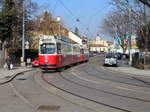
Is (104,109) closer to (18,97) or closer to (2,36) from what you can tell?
(18,97)

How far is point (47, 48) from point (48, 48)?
0.09 metres

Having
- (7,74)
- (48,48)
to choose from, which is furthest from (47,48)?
(7,74)

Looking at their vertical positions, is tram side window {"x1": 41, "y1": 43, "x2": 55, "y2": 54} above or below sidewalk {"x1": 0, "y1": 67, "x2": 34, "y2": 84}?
above

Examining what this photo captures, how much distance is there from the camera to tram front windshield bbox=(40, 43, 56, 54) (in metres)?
24.5

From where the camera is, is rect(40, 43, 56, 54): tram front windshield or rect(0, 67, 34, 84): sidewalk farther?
rect(40, 43, 56, 54): tram front windshield

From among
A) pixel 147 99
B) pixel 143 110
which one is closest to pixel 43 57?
pixel 147 99

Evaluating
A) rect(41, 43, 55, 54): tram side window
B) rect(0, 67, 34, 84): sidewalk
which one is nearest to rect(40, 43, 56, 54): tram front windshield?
rect(41, 43, 55, 54): tram side window

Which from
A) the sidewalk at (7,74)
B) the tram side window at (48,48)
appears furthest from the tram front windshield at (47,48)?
the sidewalk at (7,74)

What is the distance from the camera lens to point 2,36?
117 ft

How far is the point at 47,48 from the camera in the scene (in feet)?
80.9

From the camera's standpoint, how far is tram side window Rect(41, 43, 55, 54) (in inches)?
965

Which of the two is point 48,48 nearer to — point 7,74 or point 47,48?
point 47,48

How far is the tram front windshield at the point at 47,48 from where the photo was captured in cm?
2452

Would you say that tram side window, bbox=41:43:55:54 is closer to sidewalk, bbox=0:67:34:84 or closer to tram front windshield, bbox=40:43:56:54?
tram front windshield, bbox=40:43:56:54
